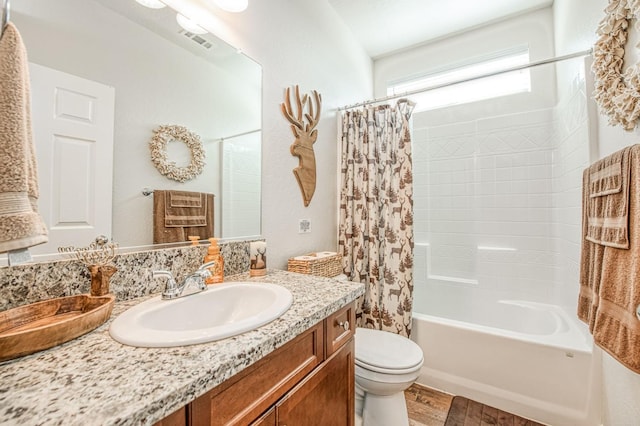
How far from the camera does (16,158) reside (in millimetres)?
575

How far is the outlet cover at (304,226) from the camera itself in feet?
5.74

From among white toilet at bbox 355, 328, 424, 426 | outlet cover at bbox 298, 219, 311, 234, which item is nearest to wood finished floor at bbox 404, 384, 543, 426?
white toilet at bbox 355, 328, 424, 426

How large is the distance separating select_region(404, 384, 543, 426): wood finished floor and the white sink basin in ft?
4.11

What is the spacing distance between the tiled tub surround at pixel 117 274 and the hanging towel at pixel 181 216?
59 millimetres

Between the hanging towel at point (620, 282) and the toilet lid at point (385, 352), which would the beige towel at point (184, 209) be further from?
the hanging towel at point (620, 282)

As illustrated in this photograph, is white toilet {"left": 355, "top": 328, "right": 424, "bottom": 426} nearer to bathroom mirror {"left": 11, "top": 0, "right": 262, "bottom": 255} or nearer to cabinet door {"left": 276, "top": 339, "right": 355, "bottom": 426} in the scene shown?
cabinet door {"left": 276, "top": 339, "right": 355, "bottom": 426}

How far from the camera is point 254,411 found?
637 mm

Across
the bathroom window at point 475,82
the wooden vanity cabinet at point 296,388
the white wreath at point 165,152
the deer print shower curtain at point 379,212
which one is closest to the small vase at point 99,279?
the white wreath at point 165,152

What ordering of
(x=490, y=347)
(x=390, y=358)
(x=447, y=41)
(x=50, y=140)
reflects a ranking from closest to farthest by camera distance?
Result: (x=50, y=140) → (x=390, y=358) → (x=490, y=347) → (x=447, y=41)

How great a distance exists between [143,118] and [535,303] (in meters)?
2.79

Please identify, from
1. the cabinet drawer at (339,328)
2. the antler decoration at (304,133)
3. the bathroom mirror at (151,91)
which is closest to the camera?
the bathroom mirror at (151,91)

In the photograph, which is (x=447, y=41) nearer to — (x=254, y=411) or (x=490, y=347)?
(x=490, y=347)

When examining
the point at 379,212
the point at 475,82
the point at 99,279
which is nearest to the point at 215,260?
the point at 99,279

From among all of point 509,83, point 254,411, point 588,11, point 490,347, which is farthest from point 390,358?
point 509,83
